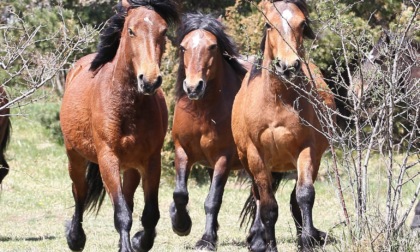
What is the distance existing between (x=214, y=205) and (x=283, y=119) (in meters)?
1.68

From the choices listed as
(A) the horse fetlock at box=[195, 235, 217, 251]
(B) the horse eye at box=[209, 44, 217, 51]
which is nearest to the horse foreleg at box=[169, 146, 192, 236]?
(A) the horse fetlock at box=[195, 235, 217, 251]

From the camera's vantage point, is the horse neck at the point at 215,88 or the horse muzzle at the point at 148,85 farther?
the horse neck at the point at 215,88

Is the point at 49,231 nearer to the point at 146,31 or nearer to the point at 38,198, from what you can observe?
the point at 38,198

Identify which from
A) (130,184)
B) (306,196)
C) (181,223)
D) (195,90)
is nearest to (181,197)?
(181,223)

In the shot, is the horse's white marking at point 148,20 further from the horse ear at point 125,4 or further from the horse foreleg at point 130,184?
the horse foreleg at point 130,184

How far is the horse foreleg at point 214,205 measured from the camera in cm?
849

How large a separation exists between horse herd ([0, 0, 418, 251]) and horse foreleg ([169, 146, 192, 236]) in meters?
0.01

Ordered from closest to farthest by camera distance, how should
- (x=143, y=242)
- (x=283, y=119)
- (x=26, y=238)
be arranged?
(x=283, y=119) → (x=143, y=242) → (x=26, y=238)

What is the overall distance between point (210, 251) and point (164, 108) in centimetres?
134

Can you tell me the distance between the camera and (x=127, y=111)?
24.7 feet

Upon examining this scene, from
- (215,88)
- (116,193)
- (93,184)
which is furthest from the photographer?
(93,184)

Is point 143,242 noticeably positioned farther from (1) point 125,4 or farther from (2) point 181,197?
(1) point 125,4

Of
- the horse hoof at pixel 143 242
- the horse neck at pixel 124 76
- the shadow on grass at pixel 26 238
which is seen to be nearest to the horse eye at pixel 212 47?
the horse neck at pixel 124 76

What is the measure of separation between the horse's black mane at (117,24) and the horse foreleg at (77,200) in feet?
3.57
